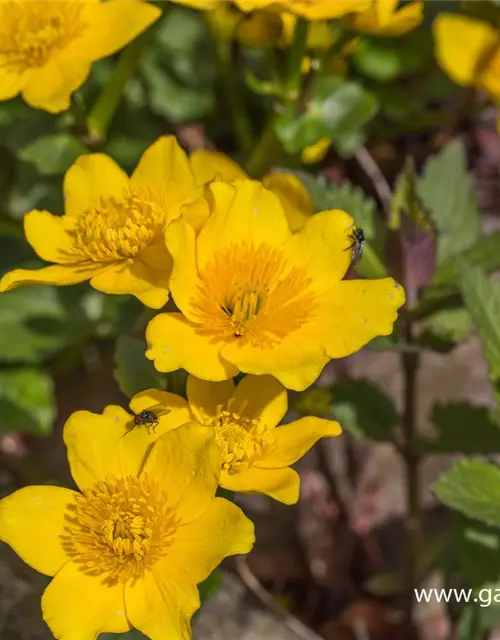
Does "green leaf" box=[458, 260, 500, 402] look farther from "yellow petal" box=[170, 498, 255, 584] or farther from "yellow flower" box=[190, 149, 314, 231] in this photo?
"yellow petal" box=[170, 498, 255, 584]

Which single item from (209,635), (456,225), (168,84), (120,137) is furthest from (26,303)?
(456,225)

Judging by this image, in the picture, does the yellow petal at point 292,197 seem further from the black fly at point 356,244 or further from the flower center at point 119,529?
the flower center at point 119,529

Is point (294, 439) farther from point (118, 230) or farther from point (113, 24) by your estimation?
point (113, 24)

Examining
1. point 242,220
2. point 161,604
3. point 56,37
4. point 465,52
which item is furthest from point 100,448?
point 465,52

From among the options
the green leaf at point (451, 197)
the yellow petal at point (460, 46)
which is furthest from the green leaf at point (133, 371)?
the yellow petal at point (460, 46)

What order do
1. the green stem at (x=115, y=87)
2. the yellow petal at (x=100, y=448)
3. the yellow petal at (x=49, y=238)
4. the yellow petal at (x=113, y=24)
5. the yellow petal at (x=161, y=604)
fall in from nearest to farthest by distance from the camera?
the yellow petal at (x=161, y=604), the yellow petal at (x=100, y=448), the yellow petal at (x=49, y=238), the yellow petal at (x=113, y=24), the green stem at (x=115, y=87)

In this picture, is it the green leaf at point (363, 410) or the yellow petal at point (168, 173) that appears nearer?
the yellow petal at point (168, 173)
